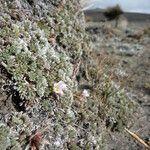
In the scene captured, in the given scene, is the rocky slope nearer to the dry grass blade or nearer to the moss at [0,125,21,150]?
Result: the moss at [0,125,21,150]

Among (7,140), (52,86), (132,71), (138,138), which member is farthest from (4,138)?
(132,71)

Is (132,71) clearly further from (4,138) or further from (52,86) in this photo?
(4,138)

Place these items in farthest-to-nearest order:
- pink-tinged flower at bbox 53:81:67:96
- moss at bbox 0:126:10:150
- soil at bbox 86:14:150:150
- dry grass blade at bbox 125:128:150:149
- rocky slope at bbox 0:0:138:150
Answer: soil at bbox 86:14:150:150 → dry grass blade at bbox 125:128:150:149 → pink-tinged flower at bbox 53:81:67:96 → rocky slope at bbox 0:0:138:150 → moss at bbox 0:126:10:150

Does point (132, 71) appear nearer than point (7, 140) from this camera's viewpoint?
No

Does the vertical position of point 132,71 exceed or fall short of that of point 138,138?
it falls short

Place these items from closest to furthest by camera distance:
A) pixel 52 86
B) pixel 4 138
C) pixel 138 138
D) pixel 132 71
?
pixel 4 138 → pixel 52 86 → pixel 138 138 → pixel 132 71

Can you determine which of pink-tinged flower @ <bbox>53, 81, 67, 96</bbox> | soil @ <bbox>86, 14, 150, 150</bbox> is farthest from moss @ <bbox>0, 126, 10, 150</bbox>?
soil @ <bbox>86, 14, 150, 150</bbox>

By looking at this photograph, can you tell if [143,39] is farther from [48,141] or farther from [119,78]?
[48,141]

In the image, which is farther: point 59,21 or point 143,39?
point 143,39

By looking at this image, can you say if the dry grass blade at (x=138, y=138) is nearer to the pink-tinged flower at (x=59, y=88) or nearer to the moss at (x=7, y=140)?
the pink-tinged flower at (x=59, y=88)

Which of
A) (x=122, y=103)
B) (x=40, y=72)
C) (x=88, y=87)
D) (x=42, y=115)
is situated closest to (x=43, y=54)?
(x=40, y=72)

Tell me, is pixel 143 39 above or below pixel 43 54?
below
